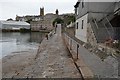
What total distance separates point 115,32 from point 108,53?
13.9ft

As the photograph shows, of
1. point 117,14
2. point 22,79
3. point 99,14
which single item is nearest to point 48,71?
point 22,79

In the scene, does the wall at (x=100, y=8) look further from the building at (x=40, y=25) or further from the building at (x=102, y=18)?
the building at (x=40, y=25)

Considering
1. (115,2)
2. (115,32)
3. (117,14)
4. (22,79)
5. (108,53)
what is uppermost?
(115,2)

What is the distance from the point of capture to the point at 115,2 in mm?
20281

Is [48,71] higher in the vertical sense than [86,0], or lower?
lower

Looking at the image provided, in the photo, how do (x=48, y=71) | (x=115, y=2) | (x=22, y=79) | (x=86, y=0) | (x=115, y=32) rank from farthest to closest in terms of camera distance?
(x=86, y=0), (x=115, y=2), (x=115, y=32), (x=48, y=71), (x=22, y=79)

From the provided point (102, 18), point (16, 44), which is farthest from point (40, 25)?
point (102, 18)

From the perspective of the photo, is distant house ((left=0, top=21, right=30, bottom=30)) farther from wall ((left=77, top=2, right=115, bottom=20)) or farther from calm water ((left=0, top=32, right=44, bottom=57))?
wall ((left=77, top=2, right=115, bottom=20))

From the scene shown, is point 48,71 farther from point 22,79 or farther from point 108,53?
point 108,53

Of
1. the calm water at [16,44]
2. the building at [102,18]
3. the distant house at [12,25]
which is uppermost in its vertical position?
the distant house at [12,25]

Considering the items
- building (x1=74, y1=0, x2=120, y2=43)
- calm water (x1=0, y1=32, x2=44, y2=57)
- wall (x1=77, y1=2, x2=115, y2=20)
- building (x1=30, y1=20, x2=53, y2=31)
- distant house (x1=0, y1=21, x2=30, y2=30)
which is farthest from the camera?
building (x1=30, y1=20, x2=53, y2=31)

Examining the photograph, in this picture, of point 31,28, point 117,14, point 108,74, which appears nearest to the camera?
point 108,74

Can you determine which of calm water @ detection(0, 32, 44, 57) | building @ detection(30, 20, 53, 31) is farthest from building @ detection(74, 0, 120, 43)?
building @ detection(30, 20, 53, 31)

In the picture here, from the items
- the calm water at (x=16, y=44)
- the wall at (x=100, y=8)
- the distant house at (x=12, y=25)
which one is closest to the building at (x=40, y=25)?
the distant house at (x=12, y=25)
